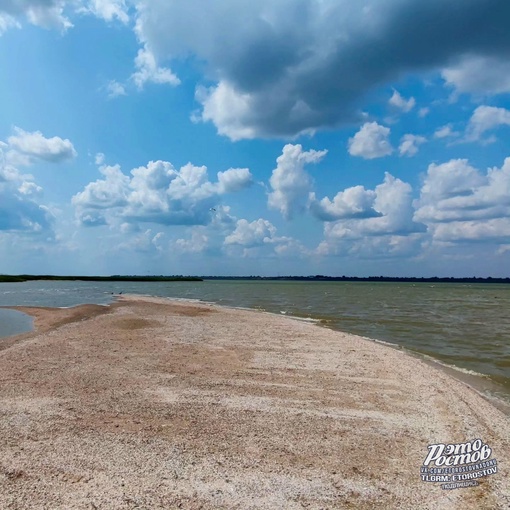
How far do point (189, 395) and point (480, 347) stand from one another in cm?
1453

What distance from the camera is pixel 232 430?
24.7 ft

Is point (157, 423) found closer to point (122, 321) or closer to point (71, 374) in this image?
point (71, 374)

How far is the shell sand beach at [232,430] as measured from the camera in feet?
17.7

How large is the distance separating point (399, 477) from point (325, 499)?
52.5 inches

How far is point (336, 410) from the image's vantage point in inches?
346

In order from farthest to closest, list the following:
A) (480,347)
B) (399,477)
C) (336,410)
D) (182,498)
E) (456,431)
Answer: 1. (480,347)
2. (336,410)
3. (456,431)
4. (399,477)
5. (182,498)

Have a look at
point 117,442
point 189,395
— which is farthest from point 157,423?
point 189,395

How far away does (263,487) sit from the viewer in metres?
5.54

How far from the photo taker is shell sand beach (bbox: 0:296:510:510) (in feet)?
17.7

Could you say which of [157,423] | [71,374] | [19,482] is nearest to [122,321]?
[71,374]

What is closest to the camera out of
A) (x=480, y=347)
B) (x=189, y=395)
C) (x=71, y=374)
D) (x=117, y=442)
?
(x=117, y=442)

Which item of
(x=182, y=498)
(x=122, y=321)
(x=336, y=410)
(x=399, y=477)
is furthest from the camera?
(x=122, y=321)

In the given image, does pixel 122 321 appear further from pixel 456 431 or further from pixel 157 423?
pixel 456 431

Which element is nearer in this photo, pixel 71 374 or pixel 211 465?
pixel 211 465
